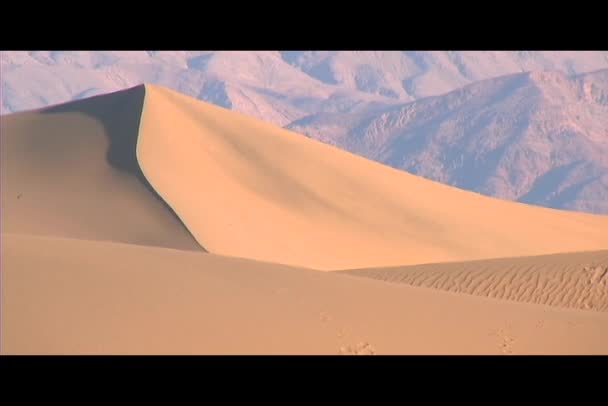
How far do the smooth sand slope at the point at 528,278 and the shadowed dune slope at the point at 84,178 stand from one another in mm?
6809

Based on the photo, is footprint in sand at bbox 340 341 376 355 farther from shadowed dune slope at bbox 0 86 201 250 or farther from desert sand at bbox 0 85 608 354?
shadowed dune slope at bbox 0 86 201 250

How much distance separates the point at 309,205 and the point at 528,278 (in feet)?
45.8

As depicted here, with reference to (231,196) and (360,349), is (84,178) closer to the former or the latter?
(231,196)

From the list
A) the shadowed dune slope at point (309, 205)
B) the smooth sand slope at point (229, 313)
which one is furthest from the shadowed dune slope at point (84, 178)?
the smooth sand slope at point (229, 313)

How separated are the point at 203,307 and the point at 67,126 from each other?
2537 cm

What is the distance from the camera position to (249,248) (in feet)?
84.7

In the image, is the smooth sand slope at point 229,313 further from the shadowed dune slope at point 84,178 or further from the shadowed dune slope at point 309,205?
the shadowed dune slope at point 309,205

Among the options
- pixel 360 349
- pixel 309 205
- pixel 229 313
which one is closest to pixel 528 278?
pixel 360 349

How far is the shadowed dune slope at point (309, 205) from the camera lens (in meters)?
27.2

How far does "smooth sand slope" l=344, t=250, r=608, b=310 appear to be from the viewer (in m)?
16.8
